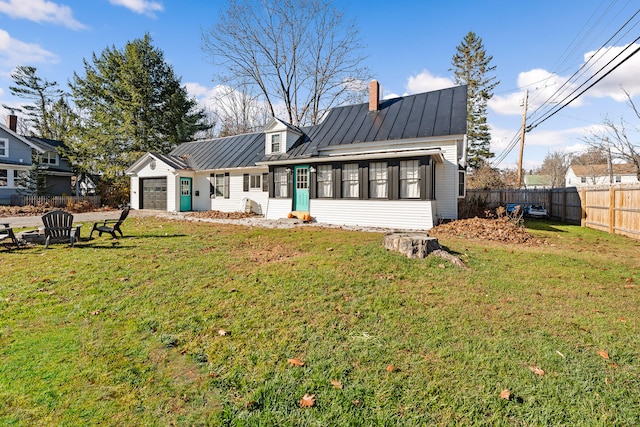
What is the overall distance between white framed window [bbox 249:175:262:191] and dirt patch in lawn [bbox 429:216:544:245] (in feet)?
35.1

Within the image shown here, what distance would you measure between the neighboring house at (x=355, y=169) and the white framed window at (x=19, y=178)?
36.4 ft

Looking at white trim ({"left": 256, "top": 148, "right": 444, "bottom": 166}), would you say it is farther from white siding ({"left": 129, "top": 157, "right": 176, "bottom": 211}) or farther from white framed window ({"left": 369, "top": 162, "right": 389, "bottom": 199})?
white siding ({"left": 129, "top": 157, "right": 176, "bottom": 211})

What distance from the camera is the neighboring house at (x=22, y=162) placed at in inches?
917

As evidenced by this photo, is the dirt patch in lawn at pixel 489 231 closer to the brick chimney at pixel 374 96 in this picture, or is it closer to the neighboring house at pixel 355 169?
the neighboring house at pixel 355 169

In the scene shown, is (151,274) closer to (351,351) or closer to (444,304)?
(351,351)

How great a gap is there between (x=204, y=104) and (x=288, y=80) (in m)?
14.3

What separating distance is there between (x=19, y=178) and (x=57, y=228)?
22333 millimetres

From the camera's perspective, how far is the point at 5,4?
11.0m

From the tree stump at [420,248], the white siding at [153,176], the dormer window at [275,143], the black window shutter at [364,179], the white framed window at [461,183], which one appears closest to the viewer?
the tree stump at [420,248]

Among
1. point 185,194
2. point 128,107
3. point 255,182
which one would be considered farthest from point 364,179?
point 128,107

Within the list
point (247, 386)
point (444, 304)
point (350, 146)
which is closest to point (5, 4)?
point (350, 146)

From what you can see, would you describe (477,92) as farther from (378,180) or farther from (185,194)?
(185,194)

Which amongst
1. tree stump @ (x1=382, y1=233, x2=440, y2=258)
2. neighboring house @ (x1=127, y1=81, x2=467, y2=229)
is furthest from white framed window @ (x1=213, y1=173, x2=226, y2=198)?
tree stump @ (x1=382, y1=233, x2=440, y2=258)

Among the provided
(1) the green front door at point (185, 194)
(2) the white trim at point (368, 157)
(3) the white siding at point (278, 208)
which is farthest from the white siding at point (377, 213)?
(1) the green front door at point (185, 194)
